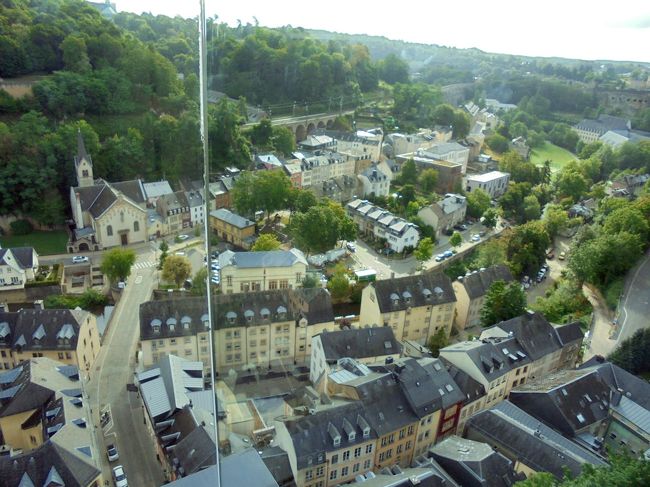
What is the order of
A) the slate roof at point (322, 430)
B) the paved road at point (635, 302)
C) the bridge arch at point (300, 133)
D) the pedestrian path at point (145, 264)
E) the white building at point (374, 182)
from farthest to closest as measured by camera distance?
the bridge arch at point (300, 133), the white building at point (374, 182), the pedestrian path at point (145, 264), the paved road at point (635, 302), the slate roof at point (322, 430)

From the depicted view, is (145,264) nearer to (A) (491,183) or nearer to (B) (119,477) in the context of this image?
(B) (119,477)

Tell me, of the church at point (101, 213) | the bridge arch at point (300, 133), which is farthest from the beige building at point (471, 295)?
the bridge arch at point (300, 133)

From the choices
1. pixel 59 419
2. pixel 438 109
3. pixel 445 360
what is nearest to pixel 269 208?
pixel 445 360

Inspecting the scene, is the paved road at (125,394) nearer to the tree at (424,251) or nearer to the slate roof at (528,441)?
the slate roof at (528,441)

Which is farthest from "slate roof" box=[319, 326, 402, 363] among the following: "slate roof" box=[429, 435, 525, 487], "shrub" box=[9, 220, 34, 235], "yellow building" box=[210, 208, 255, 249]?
"shrub" box=[9, 220, 34, 235]

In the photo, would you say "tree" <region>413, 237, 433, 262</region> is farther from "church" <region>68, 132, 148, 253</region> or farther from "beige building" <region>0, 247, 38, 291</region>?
"beige building" <region>0, 247, 38, 291</region>

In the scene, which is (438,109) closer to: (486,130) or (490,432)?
(486,130)
